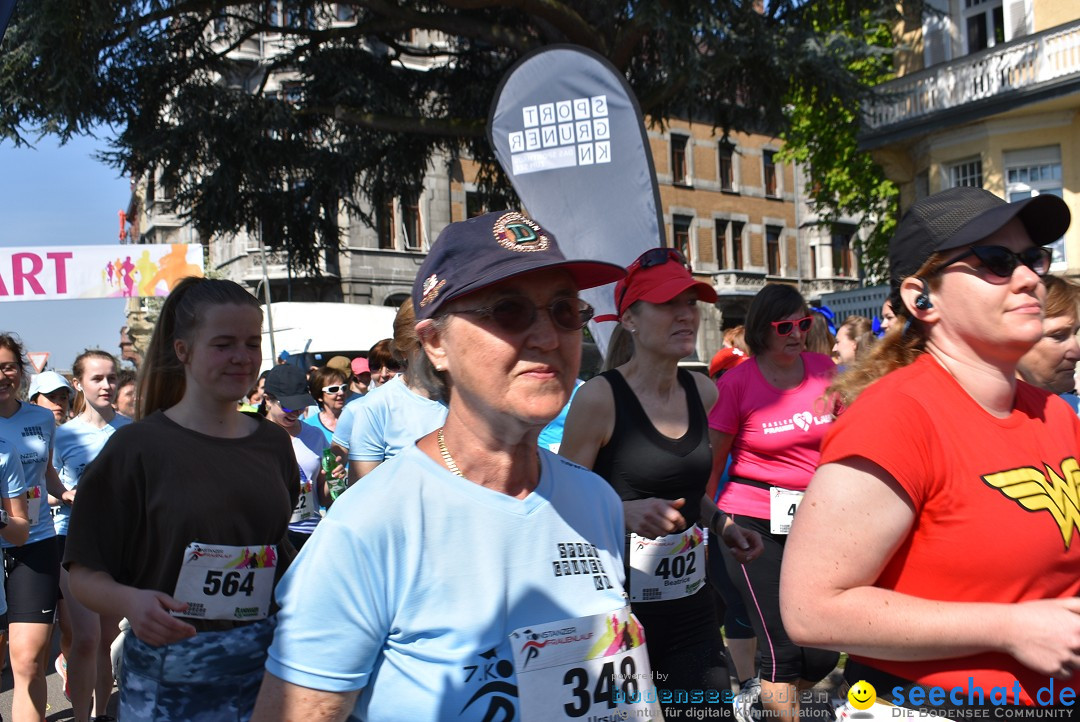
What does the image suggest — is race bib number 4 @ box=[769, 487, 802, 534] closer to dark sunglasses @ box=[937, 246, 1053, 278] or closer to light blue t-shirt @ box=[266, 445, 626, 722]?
dark sunglasses @ box=[937, 246, 1053, 278]

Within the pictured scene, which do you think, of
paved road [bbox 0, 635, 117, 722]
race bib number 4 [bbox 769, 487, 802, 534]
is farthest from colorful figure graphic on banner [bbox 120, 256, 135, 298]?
race bib number 4 [bbox 769, 487, 802, 534]

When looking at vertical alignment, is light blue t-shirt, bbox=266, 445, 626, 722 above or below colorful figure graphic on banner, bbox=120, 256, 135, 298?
below

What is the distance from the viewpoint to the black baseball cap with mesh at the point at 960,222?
84.8 inches

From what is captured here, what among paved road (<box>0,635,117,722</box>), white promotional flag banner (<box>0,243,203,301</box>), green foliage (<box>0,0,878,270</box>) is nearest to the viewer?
paved road (<box>0,635,117,722</box>)

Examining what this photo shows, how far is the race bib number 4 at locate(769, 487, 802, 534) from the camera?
466 cm

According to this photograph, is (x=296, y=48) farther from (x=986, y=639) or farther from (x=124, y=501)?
(x=986, y=639)

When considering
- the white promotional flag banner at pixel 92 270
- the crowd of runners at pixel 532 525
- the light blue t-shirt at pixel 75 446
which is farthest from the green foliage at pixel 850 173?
the crowd of runners at pixel 532 525

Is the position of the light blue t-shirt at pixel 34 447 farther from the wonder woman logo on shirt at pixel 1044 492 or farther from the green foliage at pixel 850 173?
the green foliage at pixel 850 173

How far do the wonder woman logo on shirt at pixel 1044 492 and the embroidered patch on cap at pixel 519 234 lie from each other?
1028 millimetres

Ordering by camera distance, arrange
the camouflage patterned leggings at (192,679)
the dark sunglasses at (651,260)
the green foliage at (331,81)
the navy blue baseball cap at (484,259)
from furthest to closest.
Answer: the green foliage at (331,81) → the dark sunglasses at (651,260) → the camouflage patterned leggings at (192,679) → the navy blue baseball cap at (484,259)

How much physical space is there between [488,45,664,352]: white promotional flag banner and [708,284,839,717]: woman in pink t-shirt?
320cm

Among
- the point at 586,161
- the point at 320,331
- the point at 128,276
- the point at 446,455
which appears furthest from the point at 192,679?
the point at 320,331

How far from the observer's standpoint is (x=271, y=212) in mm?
13531

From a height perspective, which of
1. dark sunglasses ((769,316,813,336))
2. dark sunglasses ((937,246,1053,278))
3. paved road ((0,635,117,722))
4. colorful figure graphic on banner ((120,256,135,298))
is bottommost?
paved road ((0,635,117,722))
